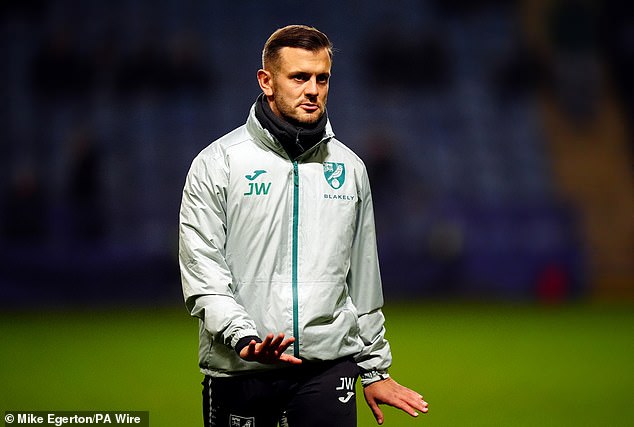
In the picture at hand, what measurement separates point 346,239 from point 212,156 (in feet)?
1.69

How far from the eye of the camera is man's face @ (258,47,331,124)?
10.6 ft

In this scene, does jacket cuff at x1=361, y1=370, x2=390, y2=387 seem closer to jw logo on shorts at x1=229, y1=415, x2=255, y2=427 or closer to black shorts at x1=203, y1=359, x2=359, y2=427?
black shorts at x1=203, y1=359, x2=359, y2=427

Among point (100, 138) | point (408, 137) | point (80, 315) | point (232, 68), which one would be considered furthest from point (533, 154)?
point (80, 315)

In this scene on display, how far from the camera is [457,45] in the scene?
18.2m

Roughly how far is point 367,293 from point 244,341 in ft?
1.97

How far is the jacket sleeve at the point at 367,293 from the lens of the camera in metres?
3.40

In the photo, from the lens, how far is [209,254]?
3.16 metres

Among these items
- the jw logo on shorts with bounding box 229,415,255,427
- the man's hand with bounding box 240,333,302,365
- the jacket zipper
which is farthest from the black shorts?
the man's hand with bounding box 240,333,302,365

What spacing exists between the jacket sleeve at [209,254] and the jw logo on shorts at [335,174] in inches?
13.3

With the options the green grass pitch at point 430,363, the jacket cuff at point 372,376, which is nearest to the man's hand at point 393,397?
the jacket cuff at point 372,376

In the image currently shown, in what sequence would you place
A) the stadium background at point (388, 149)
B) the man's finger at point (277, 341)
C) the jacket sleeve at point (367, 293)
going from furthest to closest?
the stadium background at point (388, 149)
the jacket sleeve at point (367, 293)
the man's finger at point (277, 341)

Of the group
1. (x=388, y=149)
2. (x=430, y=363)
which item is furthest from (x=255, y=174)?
(x=388, y=149)

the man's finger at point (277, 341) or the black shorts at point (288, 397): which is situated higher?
the man's finger at point (277, 341)

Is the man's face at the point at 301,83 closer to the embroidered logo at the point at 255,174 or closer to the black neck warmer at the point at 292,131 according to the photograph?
the black neck warmer at the point at 292,131
